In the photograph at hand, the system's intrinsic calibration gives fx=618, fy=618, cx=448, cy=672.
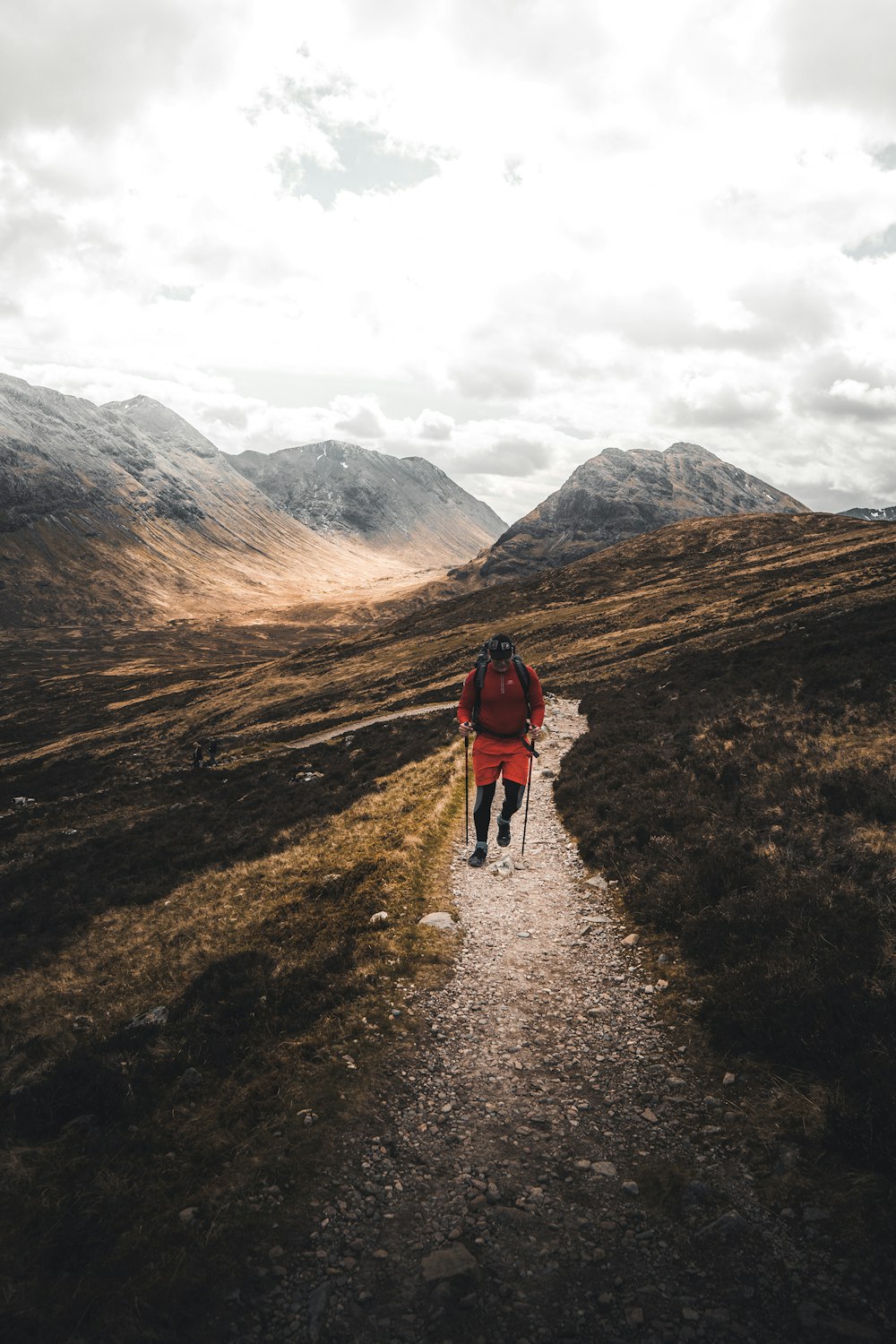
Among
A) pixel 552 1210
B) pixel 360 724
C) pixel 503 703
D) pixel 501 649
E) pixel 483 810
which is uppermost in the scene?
pixel 501 649

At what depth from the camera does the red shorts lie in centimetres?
1305

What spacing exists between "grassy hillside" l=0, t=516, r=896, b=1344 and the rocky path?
72cm

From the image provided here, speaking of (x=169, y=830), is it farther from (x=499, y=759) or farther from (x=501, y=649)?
(x=501, y=649)

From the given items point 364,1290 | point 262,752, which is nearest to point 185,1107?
point 364,1290

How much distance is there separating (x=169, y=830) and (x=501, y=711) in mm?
20337

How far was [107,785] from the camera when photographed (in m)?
45.2

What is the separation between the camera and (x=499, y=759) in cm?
1313

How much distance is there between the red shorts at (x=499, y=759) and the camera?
514 inches

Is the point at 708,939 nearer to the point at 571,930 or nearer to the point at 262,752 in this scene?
the point at 571,930

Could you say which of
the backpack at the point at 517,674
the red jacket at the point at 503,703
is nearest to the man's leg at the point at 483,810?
the red jacket at the point at 503,703

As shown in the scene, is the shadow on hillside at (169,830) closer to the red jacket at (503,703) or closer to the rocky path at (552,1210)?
the red jacket at (503,703)

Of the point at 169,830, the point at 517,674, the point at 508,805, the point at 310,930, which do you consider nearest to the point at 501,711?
the point at 517,674

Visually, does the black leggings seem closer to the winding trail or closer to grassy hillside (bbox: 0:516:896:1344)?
grassy hillside (bbox: 0:516:896:1344)

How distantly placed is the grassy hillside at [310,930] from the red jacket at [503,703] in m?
3.77
